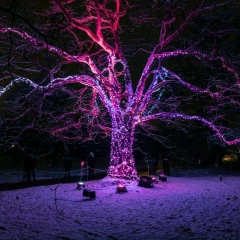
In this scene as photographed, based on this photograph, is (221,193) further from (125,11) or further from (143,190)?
(125,11)

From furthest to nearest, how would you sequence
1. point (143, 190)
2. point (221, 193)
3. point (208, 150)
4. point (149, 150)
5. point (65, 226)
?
point (149, 150), point (208, 150), point (143, 190), point (221, 193), point (65, 226)

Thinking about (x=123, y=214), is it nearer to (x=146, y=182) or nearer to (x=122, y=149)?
(x=146, y=182)

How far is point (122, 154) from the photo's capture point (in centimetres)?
1555

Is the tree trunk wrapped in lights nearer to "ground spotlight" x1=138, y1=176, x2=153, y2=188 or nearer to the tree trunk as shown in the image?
the tree trunk

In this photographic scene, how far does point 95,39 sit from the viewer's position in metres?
15.0

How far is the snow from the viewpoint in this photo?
7.23 meters

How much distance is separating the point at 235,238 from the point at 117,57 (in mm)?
11974

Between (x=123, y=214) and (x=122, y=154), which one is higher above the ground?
(x=122, y=154)

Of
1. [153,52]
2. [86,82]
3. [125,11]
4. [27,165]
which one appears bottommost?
[27,165]

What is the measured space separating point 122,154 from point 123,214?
242 inches

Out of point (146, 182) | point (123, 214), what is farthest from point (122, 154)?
point (123, 214)

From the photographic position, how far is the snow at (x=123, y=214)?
7.23m

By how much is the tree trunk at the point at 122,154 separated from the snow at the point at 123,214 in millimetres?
1058

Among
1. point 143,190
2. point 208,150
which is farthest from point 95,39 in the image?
point 208,150
